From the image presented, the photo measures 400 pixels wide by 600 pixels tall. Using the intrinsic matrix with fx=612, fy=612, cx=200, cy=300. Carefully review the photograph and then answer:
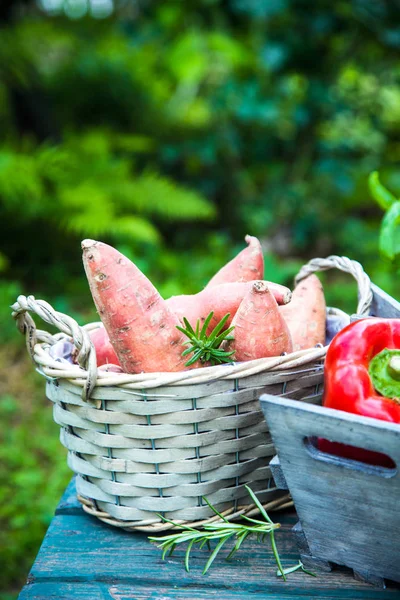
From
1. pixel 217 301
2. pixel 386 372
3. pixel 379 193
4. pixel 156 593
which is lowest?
pixel 156 593

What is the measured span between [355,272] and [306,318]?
141mm

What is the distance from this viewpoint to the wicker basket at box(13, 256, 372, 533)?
102cm

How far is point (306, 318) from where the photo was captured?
4.24 ft

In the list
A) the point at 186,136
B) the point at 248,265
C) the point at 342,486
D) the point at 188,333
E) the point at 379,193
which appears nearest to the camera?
the point at 342,486

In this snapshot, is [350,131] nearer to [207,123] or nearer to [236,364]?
[207,123]

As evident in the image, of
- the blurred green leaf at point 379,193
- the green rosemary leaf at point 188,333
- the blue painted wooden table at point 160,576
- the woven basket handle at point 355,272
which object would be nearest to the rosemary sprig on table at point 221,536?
the blue painted wooden table at point 160,576

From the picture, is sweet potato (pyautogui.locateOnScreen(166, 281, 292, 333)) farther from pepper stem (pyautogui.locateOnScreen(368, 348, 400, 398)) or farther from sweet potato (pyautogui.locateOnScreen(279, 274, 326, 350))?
pepper stem (pyautogui.locateOnScreen(368, 348, 400, 398))

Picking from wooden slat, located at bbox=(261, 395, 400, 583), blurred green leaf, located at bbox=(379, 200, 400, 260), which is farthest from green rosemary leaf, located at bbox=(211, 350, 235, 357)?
blurred green leaf, located at bbox=(379, 200, 400, 260)

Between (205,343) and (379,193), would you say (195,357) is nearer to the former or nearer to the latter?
(205,343)

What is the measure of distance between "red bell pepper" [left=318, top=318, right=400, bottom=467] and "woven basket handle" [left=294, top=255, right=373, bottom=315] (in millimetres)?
183

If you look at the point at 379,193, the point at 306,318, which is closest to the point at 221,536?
the point at 306,318

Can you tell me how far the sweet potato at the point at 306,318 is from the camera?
4.22 ft

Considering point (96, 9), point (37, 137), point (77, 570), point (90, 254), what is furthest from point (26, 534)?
point (96, 9)

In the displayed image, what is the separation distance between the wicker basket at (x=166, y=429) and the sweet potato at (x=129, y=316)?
94 mm
